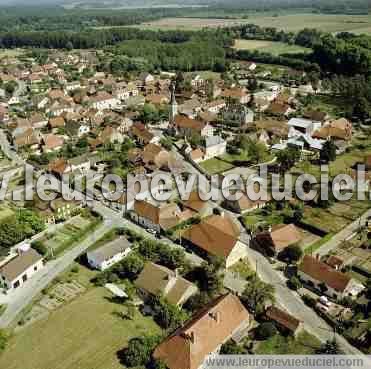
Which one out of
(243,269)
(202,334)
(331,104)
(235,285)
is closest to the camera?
(202,334)

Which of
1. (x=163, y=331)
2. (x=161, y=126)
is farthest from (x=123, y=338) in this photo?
(x=161, y=126)

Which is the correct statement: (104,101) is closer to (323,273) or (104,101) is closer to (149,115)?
(149,115)

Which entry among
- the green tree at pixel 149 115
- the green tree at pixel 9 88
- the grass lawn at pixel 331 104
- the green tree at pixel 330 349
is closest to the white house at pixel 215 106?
the green tree at pixel 149 115

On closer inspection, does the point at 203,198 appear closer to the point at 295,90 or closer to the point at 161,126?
the point at 161,126

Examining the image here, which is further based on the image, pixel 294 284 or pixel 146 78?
pixel 146 78

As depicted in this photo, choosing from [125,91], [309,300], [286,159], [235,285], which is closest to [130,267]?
[235,285]

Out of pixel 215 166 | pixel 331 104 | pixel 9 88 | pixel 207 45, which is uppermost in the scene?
pixel 207 45

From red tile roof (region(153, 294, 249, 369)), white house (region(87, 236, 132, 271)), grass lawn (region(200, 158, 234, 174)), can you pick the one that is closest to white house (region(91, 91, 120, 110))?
grass lawn (region(200, 158, 234, 174))
